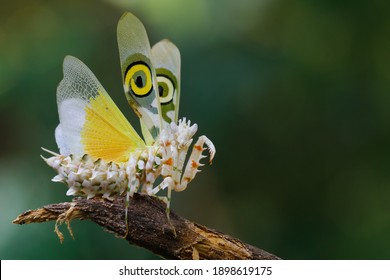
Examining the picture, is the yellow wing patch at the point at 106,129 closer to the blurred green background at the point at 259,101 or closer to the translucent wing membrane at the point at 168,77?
the translucent wing membrane at the point at 168,77

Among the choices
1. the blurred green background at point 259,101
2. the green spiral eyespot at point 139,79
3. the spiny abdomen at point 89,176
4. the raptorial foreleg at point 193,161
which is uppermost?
the blurred green background at point 259,101

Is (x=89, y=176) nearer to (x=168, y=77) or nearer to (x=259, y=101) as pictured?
(x=168, y=77)

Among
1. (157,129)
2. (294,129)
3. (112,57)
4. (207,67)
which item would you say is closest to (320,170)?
(294,129)

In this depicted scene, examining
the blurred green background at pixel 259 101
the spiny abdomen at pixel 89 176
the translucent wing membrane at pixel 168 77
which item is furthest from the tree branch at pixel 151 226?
the blurred green background at pixel 259 101

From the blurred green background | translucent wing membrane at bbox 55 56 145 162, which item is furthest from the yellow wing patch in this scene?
the blurred green background

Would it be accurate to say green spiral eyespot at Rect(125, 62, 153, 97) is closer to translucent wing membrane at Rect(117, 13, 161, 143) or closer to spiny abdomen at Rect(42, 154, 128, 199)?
translucent wing membrane at Rect(117, 13, 161, 143)

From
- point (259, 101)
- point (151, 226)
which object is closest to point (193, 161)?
point (151, 226)
